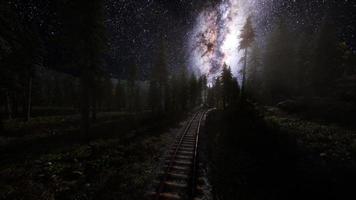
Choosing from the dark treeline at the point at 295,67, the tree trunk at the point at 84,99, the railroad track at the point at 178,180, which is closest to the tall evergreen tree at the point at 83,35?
the tree trunk at the point at 84,99

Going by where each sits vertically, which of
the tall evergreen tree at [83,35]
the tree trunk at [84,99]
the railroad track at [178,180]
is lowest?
the railroad track at [178,180]

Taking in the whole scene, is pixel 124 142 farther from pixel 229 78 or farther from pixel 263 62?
pixel 229 78

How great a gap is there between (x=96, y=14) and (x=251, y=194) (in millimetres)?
17645

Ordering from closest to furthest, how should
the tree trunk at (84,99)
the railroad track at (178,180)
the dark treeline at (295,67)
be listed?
the railroad track at (178,180) → the tree trunk at (84,99) → the dark treeline at (295,67)

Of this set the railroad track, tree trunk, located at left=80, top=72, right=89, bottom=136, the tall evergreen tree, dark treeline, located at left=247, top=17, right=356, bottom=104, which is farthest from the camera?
dark treeline, located at left=247, top=17, right=356, bottom=104

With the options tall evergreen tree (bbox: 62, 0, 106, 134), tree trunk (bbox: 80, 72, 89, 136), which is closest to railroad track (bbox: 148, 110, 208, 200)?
tree trunk (bbox: 80, 72, 89, 136)

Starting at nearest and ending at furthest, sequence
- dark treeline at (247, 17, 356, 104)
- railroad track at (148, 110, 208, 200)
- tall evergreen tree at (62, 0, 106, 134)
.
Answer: railroad track at (148, 110, 208, 200), tall evergreen tree at (62, 0, 106, 134), dark treeline at (247, 17, 356, 104)

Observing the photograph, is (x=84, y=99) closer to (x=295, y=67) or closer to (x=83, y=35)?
(x=83, y=35)

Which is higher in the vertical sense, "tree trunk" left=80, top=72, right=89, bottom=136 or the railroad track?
"tree trunk" left=80, top=72, right=89, bottom=136

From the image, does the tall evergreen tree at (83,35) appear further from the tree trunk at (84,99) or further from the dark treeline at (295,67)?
the dark treeline at (295,67)

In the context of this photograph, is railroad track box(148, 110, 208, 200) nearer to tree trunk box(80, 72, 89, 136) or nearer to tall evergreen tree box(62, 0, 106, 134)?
tree trunk box(80, 72, 89, 136)

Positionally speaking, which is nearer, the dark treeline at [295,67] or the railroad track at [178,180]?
the railroad track at [178,180]

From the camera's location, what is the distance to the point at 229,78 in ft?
162

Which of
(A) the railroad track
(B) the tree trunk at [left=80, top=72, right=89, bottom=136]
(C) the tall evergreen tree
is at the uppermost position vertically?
(C) the tall evergreen tree
